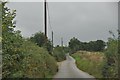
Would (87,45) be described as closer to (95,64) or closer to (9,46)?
(95,64)

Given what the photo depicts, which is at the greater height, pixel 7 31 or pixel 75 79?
pixel 7 31

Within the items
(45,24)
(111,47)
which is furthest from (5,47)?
(45,24)

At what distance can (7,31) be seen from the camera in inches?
559

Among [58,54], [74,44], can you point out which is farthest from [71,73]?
[74,44]

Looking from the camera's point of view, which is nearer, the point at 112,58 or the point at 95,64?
the point at 112,58

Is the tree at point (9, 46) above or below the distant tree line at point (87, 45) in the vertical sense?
below

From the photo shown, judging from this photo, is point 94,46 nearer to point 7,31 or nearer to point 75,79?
point 75,79

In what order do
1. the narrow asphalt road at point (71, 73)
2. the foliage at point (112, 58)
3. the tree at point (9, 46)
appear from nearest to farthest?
the tree at point (9, 46) < the foliage at point (112, 58) < the narrow asphalt road at point (71, 73)

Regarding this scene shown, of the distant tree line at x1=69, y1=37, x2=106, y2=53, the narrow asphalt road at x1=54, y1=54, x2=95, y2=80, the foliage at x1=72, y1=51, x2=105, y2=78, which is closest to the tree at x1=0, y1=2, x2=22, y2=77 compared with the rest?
the foliage at x1=72, y1=51, x2=105, y2=78

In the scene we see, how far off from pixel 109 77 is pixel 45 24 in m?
15.7

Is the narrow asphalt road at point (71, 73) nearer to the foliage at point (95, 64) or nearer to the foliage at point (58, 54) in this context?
the foliage at point (95, 64)

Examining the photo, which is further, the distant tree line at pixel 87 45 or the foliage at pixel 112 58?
the distant tree line at pixel 87 45

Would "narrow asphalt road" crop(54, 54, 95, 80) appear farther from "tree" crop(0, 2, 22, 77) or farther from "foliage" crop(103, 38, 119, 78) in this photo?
"tree" crop(0, 2, 22, 77)

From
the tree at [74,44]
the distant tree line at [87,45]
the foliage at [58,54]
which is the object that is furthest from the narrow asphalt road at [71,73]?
the tree at [74,44]
